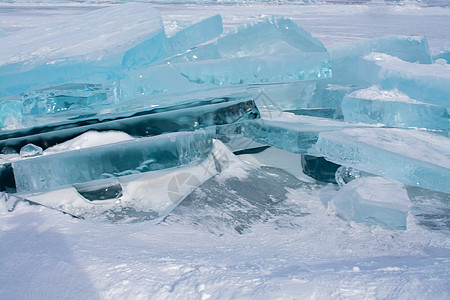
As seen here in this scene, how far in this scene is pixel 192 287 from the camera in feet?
2.10

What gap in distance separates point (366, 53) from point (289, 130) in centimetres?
97

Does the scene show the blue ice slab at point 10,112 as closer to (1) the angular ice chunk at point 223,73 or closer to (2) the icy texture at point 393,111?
(1) the angular ice chunk at point 223,73

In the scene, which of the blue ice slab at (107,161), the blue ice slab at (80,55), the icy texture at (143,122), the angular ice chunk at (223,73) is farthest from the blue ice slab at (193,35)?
the blue ice slab at (107,161)

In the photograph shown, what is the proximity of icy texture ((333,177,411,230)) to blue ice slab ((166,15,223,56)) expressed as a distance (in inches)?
45.4

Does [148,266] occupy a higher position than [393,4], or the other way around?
[393,4]

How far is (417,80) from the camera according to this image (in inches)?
60.5

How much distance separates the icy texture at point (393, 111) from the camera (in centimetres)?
144

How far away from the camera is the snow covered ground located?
2.10ft

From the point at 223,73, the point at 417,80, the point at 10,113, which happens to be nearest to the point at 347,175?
the point at 417,80

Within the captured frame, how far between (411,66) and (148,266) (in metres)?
1.51

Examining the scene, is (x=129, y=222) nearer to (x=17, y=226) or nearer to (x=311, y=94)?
(x=17, y=226)

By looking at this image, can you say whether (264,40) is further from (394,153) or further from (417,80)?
(394,153)

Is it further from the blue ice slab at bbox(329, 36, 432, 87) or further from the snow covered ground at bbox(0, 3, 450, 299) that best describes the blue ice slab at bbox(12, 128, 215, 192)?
the blue ice slab at bbox(329, 36, 432, 87)

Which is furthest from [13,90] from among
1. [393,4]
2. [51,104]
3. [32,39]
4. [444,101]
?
[393,4]
